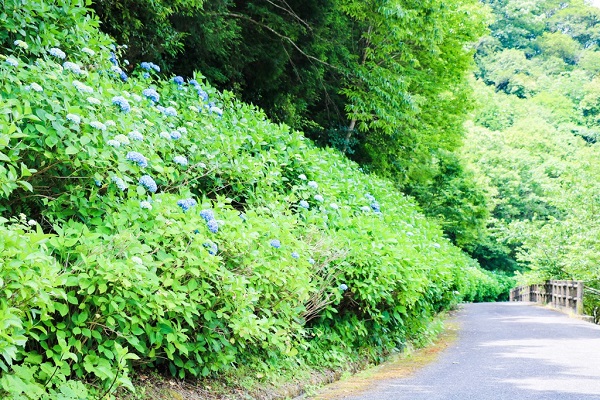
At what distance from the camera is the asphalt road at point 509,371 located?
218 inches

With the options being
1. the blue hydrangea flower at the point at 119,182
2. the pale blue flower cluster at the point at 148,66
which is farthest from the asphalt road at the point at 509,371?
the pale blue flower cluster at the point at 148,66

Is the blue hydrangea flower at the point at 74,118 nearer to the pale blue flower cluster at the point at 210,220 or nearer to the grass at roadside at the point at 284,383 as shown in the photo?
the pale blue flower cluster at the point at 210,220

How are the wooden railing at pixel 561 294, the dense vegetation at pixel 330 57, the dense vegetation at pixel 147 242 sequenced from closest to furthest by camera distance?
the dense vegetation at pixel 147 242, the dense vegetation at pixel 330 57, the wooden railing at pixel 561 294

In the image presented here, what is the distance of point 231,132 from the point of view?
7168 mm

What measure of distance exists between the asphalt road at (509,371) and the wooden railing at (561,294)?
606 cm

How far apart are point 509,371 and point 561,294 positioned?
14.4 meters

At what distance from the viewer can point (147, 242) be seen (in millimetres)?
3951

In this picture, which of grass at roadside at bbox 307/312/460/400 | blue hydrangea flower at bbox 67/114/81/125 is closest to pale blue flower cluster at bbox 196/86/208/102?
blue hydrangea flower at bbox 67/114/81/125

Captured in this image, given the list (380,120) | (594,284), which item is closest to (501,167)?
(594,284)

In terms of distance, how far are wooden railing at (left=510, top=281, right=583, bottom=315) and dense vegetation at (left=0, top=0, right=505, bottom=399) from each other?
11.1 metres

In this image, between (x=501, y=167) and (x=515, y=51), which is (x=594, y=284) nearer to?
(x=501, y=167)

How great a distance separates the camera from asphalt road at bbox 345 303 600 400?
5.54 metres

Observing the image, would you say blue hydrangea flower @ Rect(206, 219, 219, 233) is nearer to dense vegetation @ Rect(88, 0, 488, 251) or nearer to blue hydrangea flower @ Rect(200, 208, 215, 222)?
blue hydrangea flower @ Rect(200, 208, 215, 222)

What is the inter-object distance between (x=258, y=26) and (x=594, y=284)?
1398cm
